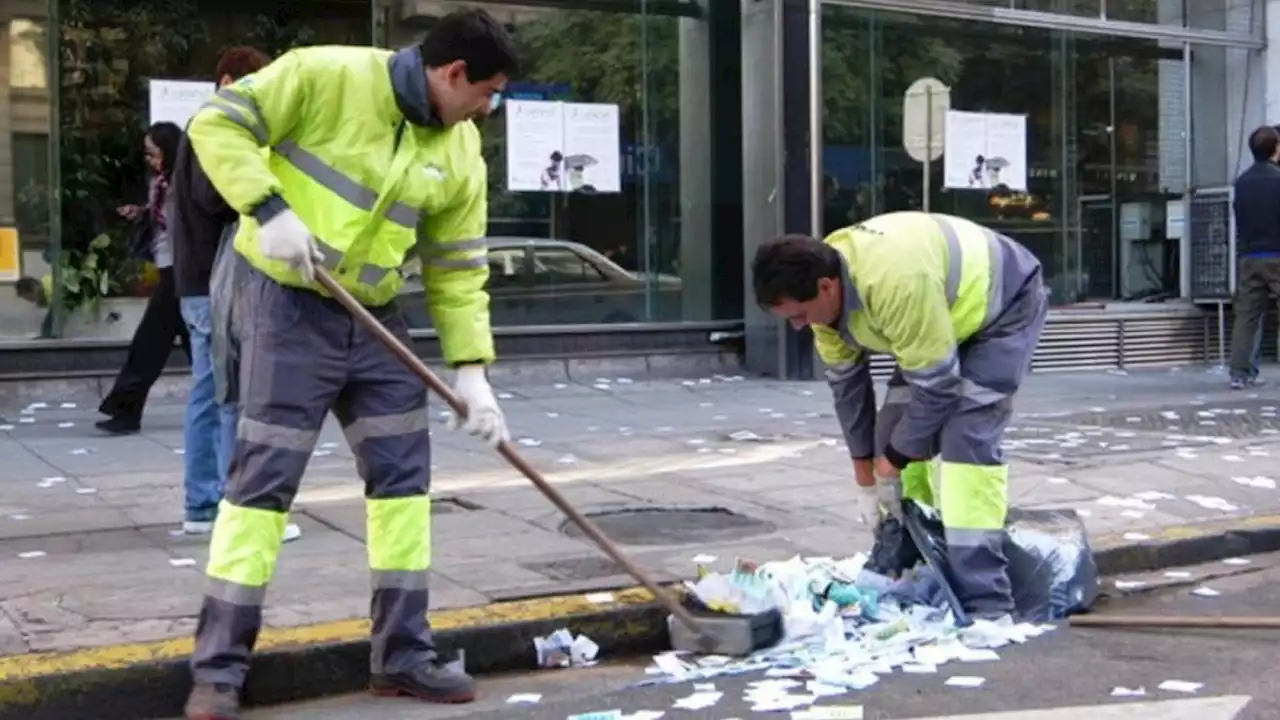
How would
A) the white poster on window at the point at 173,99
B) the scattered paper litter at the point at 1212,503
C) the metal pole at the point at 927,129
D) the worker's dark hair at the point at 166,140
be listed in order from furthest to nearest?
the metal pole at the point at 927,129
the white poster on window at the point at 173,99
the scattered paper litter at the point at 1212,503
the worker's dark hair at the point at 166,140

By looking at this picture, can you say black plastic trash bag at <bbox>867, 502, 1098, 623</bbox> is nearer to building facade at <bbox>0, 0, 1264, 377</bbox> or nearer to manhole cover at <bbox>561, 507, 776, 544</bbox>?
manhole cover at <bbox>561, 507, 776, 544</bbox>

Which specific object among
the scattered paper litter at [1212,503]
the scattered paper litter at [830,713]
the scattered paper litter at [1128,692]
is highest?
the scattered paper litter at [1212,503]

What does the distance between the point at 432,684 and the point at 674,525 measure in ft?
7.08

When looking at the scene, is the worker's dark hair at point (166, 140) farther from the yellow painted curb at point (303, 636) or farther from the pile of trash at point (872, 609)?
the pile of trash at point (872, 609)

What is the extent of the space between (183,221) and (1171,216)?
11.2 m

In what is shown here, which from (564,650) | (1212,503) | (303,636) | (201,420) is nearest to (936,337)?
(564,650)

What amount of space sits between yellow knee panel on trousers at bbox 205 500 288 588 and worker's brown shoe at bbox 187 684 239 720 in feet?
0.91

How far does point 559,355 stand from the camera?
12.0m

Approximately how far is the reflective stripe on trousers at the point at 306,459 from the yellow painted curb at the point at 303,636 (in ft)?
0.75

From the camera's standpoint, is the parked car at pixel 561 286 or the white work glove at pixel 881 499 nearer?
the white work glove at pixel 881 499

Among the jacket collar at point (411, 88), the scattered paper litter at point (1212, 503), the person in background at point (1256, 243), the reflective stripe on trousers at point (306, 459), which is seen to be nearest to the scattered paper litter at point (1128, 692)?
the reflective stripe on trousers at point (306, 459)

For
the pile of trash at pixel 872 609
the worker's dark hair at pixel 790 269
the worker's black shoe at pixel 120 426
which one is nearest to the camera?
the pile of trash at pixel 872 609

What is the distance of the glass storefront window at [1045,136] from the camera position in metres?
13.1

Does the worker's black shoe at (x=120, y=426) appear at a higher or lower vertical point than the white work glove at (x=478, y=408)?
lower
